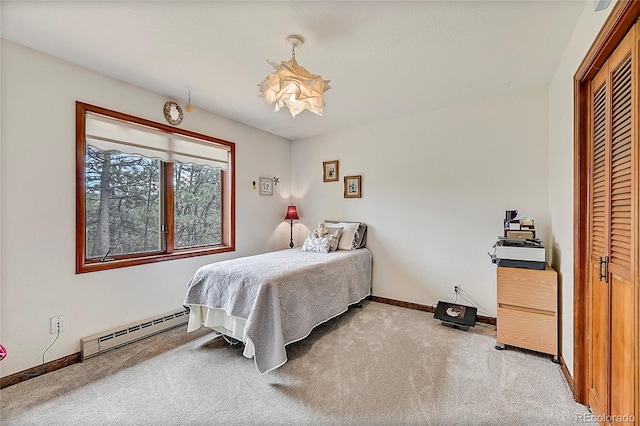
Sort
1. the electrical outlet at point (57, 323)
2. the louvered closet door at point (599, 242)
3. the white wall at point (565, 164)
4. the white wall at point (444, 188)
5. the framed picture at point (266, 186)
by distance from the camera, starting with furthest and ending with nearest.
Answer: the framed picture at point (266, 186) < the white wall at point (444, 188) < the electrical outlet at point (57, 323) < the white wall at point (565, 164) < the louvered closet door at point (599, 242)

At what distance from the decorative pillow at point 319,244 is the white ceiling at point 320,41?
168 centimetres

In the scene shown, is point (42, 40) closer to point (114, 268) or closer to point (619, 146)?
point (114, 268)

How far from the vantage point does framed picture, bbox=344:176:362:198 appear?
3.86 meters

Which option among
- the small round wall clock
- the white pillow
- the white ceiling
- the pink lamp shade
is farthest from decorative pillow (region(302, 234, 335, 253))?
the small round wall clock

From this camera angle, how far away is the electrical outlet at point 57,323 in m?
2.16

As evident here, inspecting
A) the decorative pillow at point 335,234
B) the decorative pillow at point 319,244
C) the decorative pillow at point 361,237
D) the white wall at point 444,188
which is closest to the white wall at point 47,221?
the decorative pillow at point 319,244

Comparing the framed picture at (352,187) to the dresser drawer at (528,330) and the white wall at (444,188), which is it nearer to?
the white wall at (444,188)

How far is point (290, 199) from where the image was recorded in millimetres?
4566

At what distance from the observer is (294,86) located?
5.96ft

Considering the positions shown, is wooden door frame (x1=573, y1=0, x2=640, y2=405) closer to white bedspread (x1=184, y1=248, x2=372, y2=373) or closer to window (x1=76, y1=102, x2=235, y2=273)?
white bedspread (x1=184, y1=248, x2=372, y2=373)

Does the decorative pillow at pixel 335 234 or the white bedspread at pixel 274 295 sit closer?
the white bedspread at pixel 274 295

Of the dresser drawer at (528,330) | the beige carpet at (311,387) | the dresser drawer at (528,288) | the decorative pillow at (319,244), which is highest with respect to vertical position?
the decorative pillow at (319,244)

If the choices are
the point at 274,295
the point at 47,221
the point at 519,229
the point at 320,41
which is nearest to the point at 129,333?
the point at 47,221

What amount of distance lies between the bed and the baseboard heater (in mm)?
462
